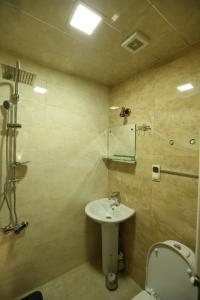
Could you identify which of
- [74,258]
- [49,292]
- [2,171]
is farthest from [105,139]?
[49,292]

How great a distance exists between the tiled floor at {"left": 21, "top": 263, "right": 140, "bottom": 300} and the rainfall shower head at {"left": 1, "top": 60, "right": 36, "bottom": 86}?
7.15 ft

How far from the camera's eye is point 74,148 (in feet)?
5.85

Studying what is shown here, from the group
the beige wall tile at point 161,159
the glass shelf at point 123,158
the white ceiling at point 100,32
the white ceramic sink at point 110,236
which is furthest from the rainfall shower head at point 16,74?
the white ceramic sink at point 110,236

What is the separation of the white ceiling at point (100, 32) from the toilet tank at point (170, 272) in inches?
63.0

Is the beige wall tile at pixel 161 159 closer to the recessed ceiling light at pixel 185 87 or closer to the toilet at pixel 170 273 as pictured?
the recessed ceiling light at pixel 185 87

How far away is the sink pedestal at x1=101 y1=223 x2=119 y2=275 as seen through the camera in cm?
170

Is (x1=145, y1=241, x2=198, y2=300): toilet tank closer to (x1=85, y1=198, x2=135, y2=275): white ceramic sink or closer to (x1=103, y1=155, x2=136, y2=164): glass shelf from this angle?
(x1=85, y1=198, x2=135, y2=275): white ceramic sink

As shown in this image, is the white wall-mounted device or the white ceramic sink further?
the white ceramic sink

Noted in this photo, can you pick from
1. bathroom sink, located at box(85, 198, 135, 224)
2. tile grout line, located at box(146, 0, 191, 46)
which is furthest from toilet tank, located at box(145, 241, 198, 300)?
tile grout line, located at box(146, 0, 191, 46)

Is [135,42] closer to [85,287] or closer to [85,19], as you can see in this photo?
[85,19]

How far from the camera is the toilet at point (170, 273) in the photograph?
0.99m

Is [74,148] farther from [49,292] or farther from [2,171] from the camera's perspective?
[49,292]

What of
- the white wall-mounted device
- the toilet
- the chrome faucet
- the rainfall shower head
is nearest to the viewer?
the toilet

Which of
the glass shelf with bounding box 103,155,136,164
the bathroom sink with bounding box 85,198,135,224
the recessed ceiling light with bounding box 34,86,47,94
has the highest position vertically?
the recessed ceiling light with bounding box 34,86,47,94
